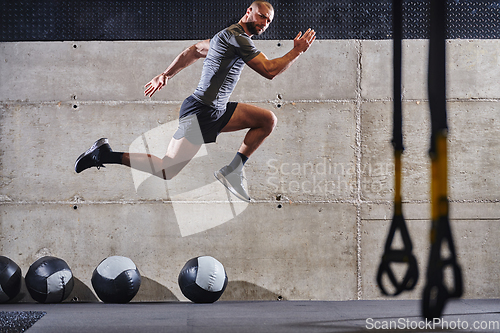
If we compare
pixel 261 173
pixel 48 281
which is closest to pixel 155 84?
pixel 261 173

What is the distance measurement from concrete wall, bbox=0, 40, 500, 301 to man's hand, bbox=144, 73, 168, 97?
0.20 feet

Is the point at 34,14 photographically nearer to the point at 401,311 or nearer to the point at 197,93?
the point at 197,93

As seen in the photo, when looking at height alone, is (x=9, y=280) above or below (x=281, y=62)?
below

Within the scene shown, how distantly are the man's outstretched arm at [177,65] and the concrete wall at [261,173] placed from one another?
2.4 inches

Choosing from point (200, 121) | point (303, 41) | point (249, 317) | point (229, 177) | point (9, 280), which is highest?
point (303, 41)

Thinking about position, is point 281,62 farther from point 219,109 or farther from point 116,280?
point 116,280

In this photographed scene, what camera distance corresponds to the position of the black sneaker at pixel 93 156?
10.7 feet

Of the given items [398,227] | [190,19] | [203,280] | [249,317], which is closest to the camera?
[398,227]

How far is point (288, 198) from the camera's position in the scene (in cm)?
325

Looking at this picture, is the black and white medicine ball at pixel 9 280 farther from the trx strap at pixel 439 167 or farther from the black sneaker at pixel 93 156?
the trx strap at pixel 439 167

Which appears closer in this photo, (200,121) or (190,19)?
(200,121)

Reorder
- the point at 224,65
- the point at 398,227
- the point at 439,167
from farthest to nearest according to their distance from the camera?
the point at 224,65 < the point at 398,227 < the point at 439,167

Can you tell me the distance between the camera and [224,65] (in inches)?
126

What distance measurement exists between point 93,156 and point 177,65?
1.12m
